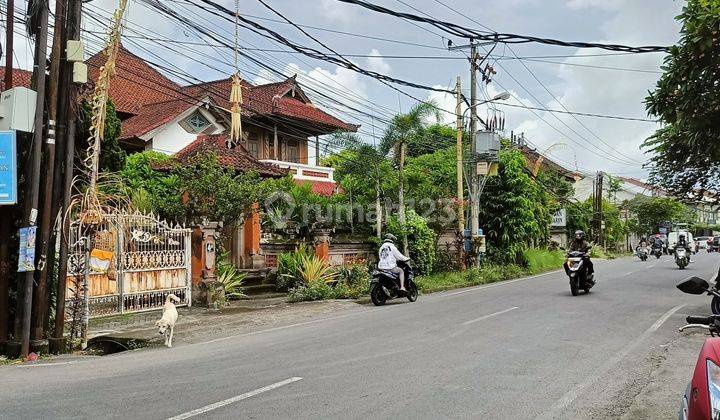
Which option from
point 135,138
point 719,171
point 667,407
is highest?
point 135,138

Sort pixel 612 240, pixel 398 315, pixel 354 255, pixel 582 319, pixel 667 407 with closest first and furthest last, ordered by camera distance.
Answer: pixel 667 407, pixel 582 319, pixel 398 315, pixel 354 255, pixel 612 240

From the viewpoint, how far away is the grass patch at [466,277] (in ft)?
62.5

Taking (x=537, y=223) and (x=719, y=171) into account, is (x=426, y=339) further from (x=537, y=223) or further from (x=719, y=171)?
(x=537, y=223)

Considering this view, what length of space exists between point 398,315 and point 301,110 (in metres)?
18.8

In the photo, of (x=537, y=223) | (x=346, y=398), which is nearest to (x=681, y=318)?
(x=346, y=398)

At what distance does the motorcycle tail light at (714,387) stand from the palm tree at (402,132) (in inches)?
652

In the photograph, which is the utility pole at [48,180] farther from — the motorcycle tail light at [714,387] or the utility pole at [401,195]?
the utility pole at [401,195]

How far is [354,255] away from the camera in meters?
20.6

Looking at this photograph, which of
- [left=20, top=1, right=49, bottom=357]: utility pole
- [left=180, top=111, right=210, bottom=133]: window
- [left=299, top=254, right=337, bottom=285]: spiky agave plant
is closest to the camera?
[left=20, top=1, right=49, bottom=357]: utility pole

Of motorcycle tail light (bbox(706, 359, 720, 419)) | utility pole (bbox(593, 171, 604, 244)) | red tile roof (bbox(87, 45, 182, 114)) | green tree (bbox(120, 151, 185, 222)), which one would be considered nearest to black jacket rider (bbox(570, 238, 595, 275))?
green tree (bbox(120, 151, 185, 222))

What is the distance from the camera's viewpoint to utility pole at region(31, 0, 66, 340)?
9133mm

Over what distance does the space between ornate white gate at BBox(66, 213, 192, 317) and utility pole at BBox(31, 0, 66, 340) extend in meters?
0.92

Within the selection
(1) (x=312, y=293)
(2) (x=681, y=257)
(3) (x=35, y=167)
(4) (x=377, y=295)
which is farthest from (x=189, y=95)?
(2) (x=681, y=257)

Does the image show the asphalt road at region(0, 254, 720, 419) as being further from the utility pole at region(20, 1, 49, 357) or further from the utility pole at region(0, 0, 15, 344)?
the utility pole at region(0, 0, 15, 344)
